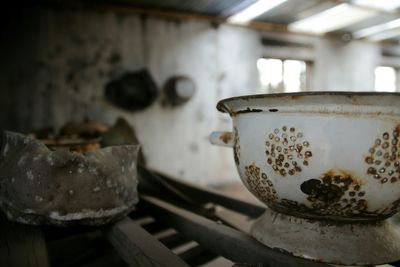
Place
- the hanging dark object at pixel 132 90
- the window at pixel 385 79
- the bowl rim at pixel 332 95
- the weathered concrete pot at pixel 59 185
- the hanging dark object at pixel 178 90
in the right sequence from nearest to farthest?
the bowl rim at pixel 332 95, the weathered concrete pot at pixel 59 185, the hanging dark object at pixel 132 90, the hanging dark object at pixel 178 90, the window at pixel 385 79

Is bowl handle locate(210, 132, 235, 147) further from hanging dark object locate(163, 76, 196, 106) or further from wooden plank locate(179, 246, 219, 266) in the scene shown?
hanging dark object locate(163, 76, 196, 106)

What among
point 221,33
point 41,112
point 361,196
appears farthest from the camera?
point 221,33

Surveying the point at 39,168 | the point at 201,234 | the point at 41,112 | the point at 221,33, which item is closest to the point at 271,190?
the point at 201,234

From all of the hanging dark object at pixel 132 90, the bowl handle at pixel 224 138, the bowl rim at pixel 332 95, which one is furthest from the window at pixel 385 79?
the bowl rim at pixel 332 95

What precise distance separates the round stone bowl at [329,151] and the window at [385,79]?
5.39 metres

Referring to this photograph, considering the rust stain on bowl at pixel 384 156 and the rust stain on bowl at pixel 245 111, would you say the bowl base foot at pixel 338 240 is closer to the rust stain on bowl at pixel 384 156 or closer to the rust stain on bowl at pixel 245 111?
the rust stain on bowl at pixel 384 156

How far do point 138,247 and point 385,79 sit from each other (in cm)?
584

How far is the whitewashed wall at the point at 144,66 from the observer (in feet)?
9.50

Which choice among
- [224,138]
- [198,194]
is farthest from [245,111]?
[198,194]

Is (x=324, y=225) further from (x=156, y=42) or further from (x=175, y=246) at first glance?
(x=156, y=42)

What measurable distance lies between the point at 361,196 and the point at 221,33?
349 cm

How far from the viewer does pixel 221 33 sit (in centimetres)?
375

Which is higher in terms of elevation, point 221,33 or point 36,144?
point 221,33

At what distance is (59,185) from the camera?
0.70 meters
